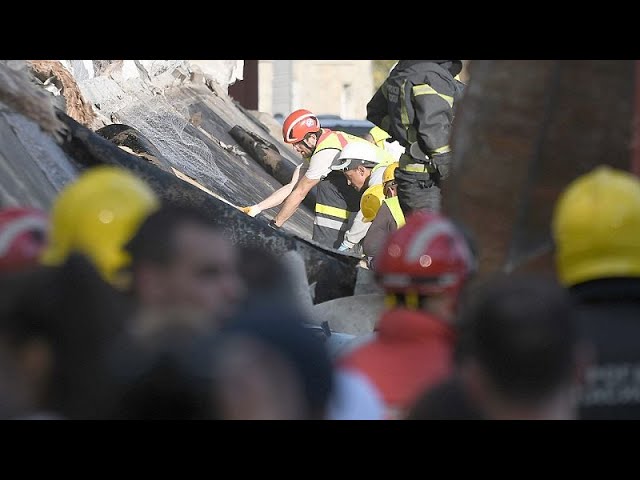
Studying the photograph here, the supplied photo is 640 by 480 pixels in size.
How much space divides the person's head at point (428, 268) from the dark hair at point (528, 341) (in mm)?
792

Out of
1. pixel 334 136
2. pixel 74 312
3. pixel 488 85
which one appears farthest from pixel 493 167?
pixel 334 136

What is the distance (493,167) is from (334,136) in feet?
14.2

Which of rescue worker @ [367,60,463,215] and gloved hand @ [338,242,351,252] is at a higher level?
rescue worker @ [367,60,463,215]

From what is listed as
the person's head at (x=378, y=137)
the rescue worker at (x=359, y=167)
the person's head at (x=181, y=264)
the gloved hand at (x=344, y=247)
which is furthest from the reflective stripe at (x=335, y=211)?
the person's head at (x=181, y=264)

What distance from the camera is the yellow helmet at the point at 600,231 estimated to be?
10.1 ft

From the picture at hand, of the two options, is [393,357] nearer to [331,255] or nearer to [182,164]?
[331,255]

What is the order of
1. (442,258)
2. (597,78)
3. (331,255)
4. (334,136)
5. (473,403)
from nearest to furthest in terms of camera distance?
(473,403), (442,258), (597,78), (331,255), (334,136)

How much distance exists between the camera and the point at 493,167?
15.3 ft

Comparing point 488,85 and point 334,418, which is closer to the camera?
point 334,418

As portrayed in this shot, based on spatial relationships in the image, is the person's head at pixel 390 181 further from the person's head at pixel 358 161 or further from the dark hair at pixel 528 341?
the dark hair at pixel 528 341

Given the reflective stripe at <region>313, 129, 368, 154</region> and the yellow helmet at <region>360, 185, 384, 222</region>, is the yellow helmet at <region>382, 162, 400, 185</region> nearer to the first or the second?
the yellow helmet at <region>360, 185, 384, 222</region>

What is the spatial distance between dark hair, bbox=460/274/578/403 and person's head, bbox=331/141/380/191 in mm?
6514

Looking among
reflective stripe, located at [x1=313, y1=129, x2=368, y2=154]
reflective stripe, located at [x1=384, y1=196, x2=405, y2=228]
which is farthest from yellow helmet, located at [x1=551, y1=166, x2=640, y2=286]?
reflective stripe, located at [x1=313, y1=129, x2=368, y2=154]

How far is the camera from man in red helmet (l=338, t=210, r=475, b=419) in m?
2.91
